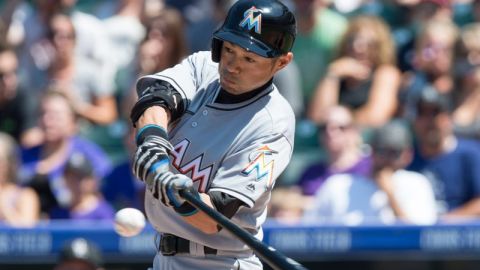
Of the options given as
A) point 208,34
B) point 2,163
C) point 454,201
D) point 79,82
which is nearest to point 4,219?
point 2,163

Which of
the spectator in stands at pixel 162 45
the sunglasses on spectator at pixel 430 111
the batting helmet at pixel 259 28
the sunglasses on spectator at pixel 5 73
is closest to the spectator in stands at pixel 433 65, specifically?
the sunglasses on spectator at pixel 430 111

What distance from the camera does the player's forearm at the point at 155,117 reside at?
3.39 metres

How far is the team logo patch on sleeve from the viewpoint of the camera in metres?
3.44

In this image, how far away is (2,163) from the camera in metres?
6.27

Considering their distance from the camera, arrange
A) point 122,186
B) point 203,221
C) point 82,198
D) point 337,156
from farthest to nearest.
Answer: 1. point 122,186
2. point 337,156
3. point 82,198
4. point 203,221

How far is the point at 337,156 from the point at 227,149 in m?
2.86

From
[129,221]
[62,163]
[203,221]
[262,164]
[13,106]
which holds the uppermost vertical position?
[13,106]

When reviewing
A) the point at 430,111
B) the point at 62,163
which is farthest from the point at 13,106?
the point at 430,111

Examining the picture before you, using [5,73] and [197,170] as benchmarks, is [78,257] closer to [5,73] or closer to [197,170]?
[197,170]

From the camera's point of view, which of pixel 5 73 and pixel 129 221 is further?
pixel 5 73

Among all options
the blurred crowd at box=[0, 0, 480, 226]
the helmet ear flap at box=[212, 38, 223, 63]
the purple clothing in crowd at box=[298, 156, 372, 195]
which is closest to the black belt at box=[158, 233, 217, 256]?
the helmet ear flap at box=[212, 38, 223, 63]

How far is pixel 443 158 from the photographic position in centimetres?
625

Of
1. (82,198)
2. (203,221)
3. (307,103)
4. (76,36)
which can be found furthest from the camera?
(76,36)

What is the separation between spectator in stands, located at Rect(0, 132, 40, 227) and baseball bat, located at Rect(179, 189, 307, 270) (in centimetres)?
298
